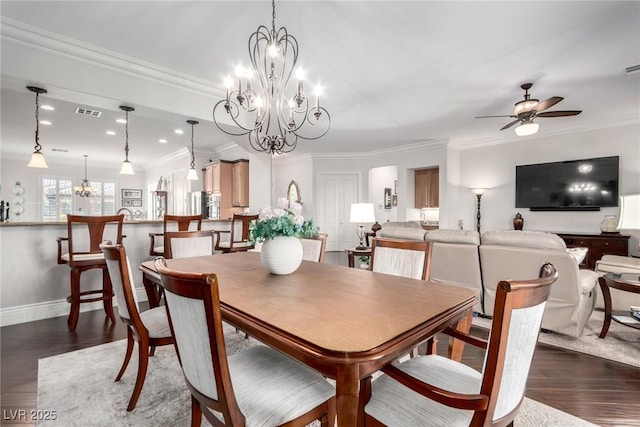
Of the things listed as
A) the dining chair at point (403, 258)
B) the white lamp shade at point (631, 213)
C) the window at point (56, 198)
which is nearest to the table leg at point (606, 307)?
the white lamp shade at point (631, 213)

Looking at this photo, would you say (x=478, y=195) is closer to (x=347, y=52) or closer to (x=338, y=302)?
(x=347, y=52)

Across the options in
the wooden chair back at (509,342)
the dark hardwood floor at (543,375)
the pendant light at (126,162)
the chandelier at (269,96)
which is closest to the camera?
the wooden chair back at (509,342)

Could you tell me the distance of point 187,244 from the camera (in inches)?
106

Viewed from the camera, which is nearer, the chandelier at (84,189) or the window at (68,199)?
the chandelier at (84,189)

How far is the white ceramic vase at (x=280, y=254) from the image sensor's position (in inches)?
67.2

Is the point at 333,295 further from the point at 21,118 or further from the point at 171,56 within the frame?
the point at 21,118

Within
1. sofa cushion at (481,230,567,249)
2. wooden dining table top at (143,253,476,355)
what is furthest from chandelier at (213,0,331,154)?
sofa cushion at (481,230,567,249)

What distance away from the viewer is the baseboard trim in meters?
2.92

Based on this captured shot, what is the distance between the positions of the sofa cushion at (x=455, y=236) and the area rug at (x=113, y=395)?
150cm

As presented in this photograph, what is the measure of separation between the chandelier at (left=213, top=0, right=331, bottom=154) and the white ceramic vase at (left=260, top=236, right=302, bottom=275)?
893 mm

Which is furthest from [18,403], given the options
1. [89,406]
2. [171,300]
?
[171,300]

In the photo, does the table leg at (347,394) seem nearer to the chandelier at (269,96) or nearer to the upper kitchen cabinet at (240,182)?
the chandelier at (269,96)

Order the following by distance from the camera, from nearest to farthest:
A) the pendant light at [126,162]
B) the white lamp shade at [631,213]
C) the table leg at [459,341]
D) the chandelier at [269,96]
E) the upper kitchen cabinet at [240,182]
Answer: the table leg at [459,341] < the chandelier at [269,96] < the white lamp shade at [631,213] < the pendant light at [126,162] < the upper kitchen cabinet at [240,182]

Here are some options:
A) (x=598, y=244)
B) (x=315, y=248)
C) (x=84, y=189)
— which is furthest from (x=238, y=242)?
(x=84, y=189)
